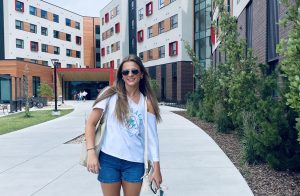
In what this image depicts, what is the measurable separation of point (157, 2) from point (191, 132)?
31122 mm

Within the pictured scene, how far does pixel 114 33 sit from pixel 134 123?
53858 mm

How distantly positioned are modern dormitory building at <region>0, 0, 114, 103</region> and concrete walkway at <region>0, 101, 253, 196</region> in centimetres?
3040

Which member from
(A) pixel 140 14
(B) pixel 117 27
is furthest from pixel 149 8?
(B) pixel 117 27

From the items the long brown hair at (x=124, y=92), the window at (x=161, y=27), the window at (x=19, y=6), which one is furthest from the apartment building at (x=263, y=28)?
the window at (x=19, y=6)

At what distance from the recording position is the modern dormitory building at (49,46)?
4306 cm

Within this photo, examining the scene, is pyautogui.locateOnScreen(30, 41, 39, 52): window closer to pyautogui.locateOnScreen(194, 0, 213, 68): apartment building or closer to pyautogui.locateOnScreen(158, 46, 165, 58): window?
pyautogui.locateOnScreen(158, 46, 165, 58): window

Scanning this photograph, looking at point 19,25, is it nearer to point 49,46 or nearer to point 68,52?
point 49,46

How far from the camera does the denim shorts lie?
2.88 metres

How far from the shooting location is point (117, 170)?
2902mm

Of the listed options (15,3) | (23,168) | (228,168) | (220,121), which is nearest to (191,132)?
(220,121)

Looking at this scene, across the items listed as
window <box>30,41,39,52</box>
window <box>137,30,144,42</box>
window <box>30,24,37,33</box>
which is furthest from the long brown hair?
window <box>30,24,37,33</box>

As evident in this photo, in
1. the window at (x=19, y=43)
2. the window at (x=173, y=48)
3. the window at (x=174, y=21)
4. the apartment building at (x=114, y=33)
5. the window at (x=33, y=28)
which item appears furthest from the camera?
the apartment building at (x=114, y=33)

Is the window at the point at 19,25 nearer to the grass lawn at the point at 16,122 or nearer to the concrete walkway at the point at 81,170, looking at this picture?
the grass lawn at the point at 16,122

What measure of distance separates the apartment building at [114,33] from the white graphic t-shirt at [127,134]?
4467 cm
